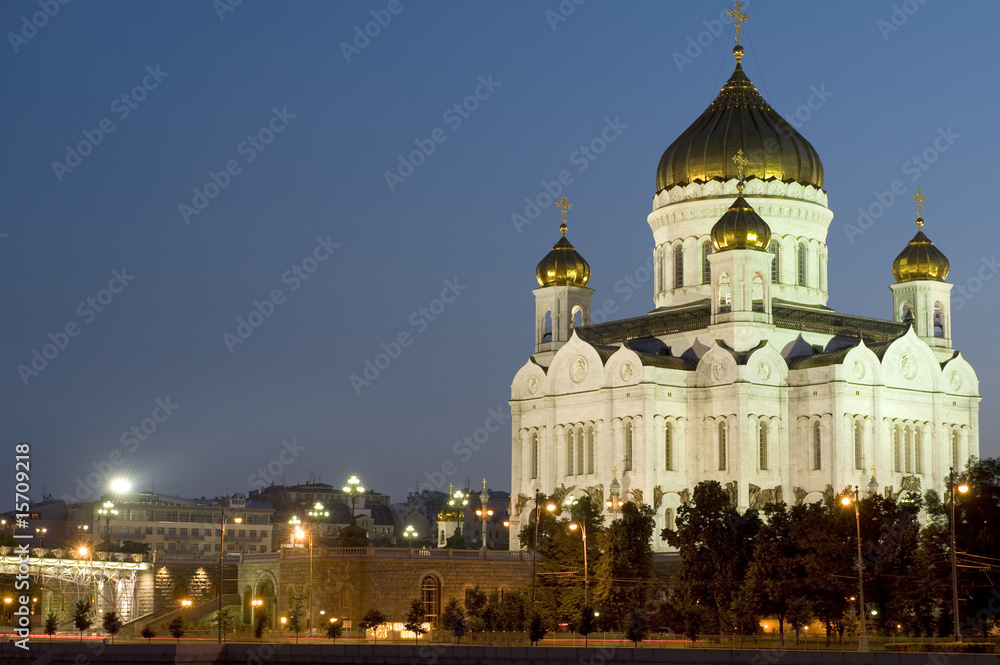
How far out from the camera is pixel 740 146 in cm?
9194

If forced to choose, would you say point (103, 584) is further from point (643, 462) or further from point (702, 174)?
point (702, 174)

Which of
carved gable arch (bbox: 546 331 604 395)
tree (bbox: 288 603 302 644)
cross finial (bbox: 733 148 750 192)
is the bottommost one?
tree (bbox: 288 603 302 644)

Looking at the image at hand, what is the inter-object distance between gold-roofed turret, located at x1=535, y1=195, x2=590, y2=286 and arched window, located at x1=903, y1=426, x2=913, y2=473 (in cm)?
2020

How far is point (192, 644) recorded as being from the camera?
59.6m

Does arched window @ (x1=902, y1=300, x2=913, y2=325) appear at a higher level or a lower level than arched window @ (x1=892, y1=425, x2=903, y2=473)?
higher

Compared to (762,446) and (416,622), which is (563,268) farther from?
(416,622)

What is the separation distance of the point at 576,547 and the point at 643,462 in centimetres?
1187

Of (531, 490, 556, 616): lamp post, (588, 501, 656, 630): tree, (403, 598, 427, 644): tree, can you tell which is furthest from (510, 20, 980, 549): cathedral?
(403, 598, 427, 644): tree

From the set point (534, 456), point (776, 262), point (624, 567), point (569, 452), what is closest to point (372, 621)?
point (624, 567)

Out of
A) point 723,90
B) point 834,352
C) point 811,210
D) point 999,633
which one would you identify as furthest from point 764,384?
point 999,633

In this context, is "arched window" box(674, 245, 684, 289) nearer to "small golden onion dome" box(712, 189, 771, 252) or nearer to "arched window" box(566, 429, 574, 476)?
"small golden onion dome" box(712, 189, 771, 252)

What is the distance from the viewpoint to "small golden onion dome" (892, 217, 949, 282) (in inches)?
3669

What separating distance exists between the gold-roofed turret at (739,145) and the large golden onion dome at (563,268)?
243 inches

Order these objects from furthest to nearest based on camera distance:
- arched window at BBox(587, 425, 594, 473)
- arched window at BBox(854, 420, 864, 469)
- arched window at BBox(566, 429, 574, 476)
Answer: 1. arched window at BBox(566, 429, 574, 476)
2. arched window at BBox(587, 425, 594, 473)
3. arched window at BBox(854, 420, 864, 469)
